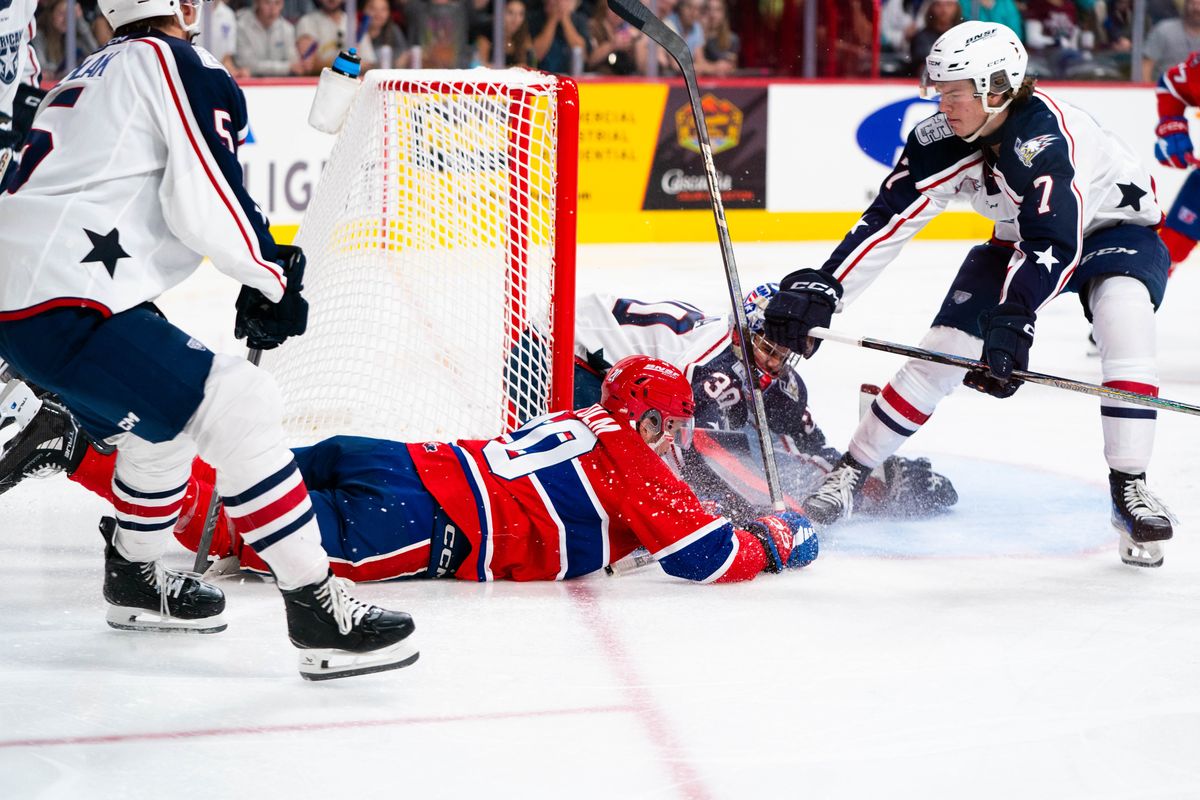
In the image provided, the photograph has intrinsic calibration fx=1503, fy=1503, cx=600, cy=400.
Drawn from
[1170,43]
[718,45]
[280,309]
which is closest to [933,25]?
[718,45]

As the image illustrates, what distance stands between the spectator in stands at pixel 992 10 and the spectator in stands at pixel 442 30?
2.64m

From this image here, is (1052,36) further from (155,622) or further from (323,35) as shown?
(155,622)

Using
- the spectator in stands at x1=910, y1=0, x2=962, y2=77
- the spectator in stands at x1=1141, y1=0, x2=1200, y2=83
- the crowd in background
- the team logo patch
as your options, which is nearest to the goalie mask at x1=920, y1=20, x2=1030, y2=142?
the team logo patch

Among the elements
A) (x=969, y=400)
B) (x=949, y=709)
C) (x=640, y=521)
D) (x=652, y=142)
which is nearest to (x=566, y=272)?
(x=640, y=521)

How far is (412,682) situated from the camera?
2260 mm

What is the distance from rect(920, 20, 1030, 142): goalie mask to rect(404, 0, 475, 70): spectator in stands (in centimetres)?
494

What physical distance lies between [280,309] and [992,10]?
6608mm

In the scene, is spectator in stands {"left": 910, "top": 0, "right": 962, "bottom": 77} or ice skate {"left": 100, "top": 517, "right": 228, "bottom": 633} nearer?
ice skate {"left": 100, "top": 517, "right": 228, "bottom": 633}

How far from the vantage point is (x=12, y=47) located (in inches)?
134

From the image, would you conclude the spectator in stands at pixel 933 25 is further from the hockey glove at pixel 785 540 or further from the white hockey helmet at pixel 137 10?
the white hockey helmet at pixel 137 10

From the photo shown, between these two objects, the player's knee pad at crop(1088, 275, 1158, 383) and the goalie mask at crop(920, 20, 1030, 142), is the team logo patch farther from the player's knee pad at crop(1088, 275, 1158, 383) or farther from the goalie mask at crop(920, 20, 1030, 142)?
the player's knee pad at crop(1088, 275, 1158, 383)

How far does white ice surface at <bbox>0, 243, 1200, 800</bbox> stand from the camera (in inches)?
76.0

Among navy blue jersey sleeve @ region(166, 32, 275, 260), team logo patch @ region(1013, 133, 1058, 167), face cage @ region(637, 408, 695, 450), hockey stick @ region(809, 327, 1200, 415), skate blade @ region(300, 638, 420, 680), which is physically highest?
navy blue jersey sleeve @ region(166, 32, 275, 260)

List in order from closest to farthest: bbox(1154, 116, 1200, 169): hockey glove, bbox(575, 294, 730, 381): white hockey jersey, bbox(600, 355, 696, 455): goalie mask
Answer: bbox(600, 355, 696, 455): goalie mask < bbox(575, 294, 730, 381): white hockey jersey < bbox(1154, 116, 1200, 169): hockey glove
